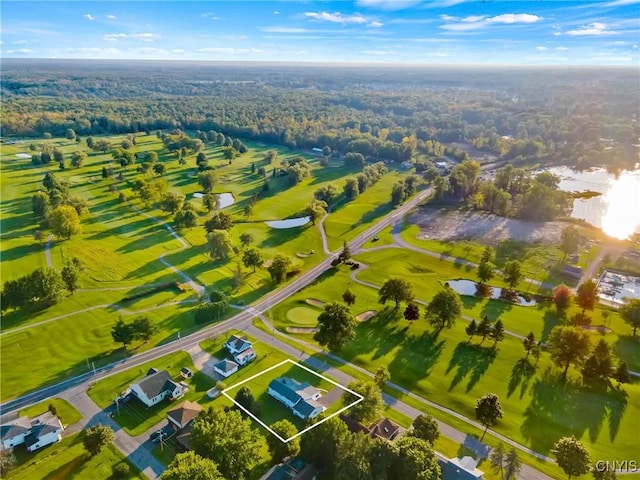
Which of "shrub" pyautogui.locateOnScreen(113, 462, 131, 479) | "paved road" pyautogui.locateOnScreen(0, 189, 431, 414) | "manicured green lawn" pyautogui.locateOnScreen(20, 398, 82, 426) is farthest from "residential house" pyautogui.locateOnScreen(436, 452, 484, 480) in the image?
"manicured green lawn" pyautogui.locateOnScreen(20, 398, 82, 426)

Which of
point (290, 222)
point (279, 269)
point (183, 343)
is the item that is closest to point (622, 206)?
point (290, 222)

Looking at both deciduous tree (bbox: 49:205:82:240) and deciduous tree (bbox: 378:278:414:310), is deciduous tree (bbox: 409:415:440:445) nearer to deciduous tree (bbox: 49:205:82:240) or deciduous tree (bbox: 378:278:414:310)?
deciduous tree (bbox: 378:278:414:310)

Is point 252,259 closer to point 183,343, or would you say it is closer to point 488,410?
point 183,343

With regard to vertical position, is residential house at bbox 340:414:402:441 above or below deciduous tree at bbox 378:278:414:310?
below

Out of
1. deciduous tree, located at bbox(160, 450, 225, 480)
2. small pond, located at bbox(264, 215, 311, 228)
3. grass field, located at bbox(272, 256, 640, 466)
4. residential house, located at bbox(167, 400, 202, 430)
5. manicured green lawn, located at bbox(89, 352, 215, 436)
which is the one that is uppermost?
deciduous tree, located at bbox(160, 450, 225, 480)

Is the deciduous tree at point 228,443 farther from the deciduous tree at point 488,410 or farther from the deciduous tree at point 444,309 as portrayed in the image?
the deciduous tree at point 444,309
